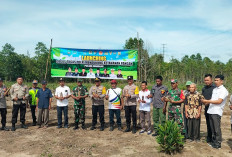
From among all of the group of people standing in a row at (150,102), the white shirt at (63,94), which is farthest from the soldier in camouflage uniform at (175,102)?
the white shirt at (63,94)

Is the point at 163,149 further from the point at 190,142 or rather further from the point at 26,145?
the point at 26,145

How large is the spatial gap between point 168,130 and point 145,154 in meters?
0.75

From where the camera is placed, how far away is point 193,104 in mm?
4934

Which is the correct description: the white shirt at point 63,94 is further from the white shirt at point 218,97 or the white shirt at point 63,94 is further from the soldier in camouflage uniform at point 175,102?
the white shirt at point 218,97

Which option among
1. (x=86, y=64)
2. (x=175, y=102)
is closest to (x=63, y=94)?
(x=86, y=64)

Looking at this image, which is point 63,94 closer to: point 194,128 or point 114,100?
point 114,100

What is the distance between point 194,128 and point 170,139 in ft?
3.78

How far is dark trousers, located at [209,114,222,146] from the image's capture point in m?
4.50

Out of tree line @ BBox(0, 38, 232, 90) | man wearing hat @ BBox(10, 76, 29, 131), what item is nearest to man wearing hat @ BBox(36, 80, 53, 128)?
man wearing hat @ BBox(10, 76, 29, 131)

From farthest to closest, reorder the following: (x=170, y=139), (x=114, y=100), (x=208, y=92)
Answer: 1. (x=114, y=100)
2. (x=208, y=92)
3. (x=170, y=139)

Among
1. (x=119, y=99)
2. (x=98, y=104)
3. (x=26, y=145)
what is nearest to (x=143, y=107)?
(x=119, y=99)

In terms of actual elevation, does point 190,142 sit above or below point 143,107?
below

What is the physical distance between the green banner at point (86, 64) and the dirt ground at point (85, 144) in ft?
8.82

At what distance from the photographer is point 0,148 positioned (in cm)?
472
